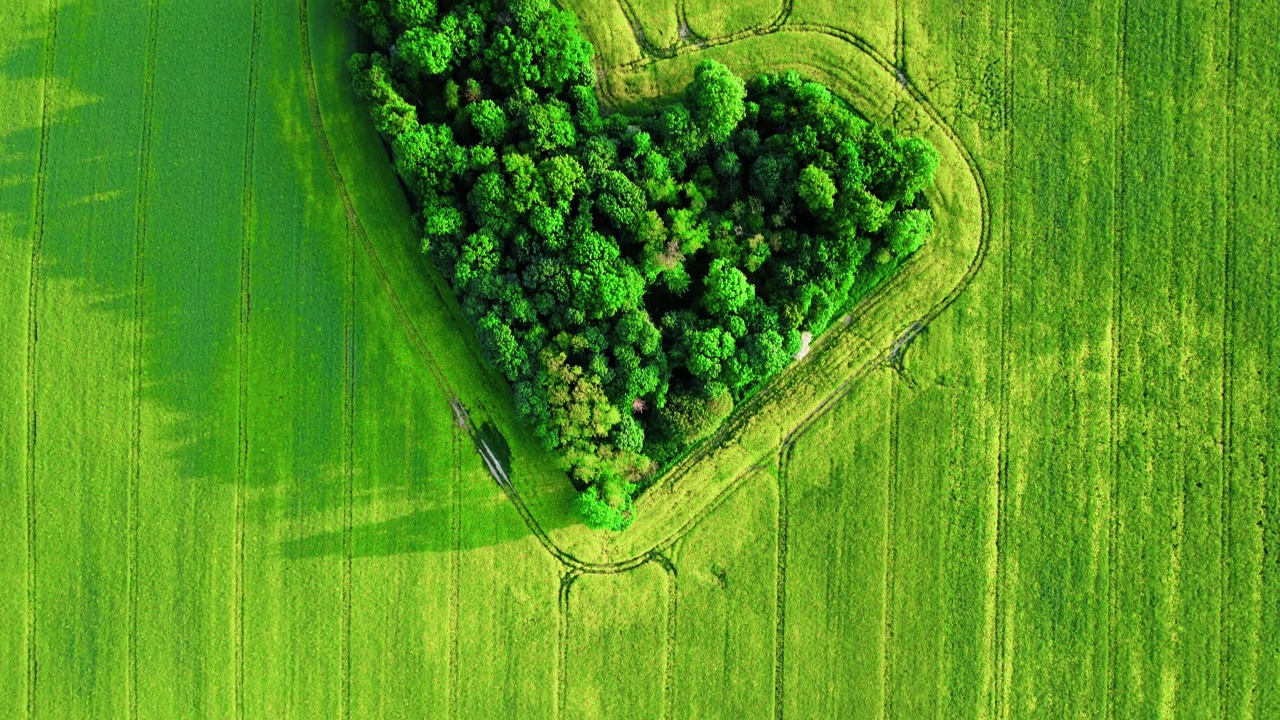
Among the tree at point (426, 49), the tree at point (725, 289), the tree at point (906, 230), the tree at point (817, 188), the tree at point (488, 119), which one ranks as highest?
the tree at point (426, 49)

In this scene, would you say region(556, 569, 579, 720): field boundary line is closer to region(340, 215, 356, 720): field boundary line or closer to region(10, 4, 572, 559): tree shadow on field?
region(10, 4, 572, 559): tree shadow on field

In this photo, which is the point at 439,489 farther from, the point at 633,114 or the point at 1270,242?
the point at 1270,242

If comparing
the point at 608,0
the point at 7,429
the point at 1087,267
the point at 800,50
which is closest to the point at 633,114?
the point at 608,0

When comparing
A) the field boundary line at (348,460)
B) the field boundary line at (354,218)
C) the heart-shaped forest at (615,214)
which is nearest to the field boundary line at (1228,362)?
the heart-shaped forest at (615,214)

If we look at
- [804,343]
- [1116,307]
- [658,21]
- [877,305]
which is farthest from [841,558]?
[658,21]

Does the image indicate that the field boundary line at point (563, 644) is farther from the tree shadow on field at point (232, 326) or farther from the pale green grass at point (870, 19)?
the pale green grass at point (870, 19)

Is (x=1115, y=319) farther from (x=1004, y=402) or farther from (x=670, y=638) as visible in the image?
(x=670, y=638)
